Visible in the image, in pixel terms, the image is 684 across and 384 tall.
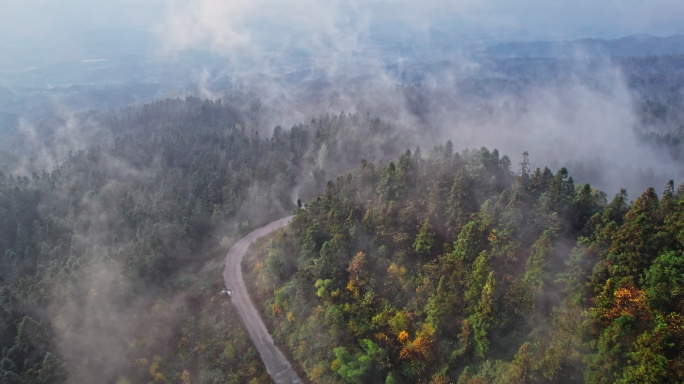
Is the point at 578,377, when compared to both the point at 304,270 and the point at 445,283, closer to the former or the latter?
the point at 445,283

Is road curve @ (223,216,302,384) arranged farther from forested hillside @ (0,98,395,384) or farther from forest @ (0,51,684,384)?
forested hillside @ (0,98,395,384)

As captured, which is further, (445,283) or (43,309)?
(43,309)

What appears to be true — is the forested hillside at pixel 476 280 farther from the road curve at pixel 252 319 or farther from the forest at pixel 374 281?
the road curve at pixel 252 319

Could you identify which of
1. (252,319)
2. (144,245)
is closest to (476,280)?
(252,319)

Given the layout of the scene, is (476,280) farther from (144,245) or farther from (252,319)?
(144,245)

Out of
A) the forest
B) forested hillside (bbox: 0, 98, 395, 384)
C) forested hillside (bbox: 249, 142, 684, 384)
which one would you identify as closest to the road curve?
the forest

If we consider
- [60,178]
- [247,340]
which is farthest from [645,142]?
[60,178]
